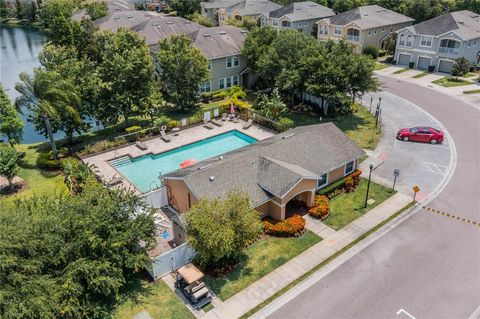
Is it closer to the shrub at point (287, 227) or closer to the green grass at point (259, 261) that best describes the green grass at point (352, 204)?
the shrub at point (287, 227)

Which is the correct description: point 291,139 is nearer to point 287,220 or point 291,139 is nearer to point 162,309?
point 287,220

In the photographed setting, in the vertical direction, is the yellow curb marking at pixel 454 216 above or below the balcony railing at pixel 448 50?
below

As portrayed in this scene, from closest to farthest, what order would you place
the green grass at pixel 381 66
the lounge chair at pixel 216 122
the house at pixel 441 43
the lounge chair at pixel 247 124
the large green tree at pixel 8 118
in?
the large green tree at pixel 8 118, the lounge chair at pixel 247 124, the lounge chair at pixel 216 122, the house at pixel 441 43, the green grass at pixel 381 66

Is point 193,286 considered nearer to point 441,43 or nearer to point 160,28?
point 160,28

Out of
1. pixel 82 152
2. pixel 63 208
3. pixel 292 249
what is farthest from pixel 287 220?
pixel 82 152

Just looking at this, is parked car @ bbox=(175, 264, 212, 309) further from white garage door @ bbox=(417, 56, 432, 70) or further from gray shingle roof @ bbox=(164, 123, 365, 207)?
white garage door @ bbox=(417, 56, 432, 70)

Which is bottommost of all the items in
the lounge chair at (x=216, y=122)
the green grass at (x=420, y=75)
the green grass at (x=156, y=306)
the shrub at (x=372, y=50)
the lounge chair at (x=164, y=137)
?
the green grass at (x=156, y=306)

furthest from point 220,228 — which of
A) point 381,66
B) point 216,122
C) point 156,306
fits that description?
point 381,66

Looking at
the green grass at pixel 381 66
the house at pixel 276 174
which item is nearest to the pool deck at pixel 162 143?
the house at pixel 276 174
